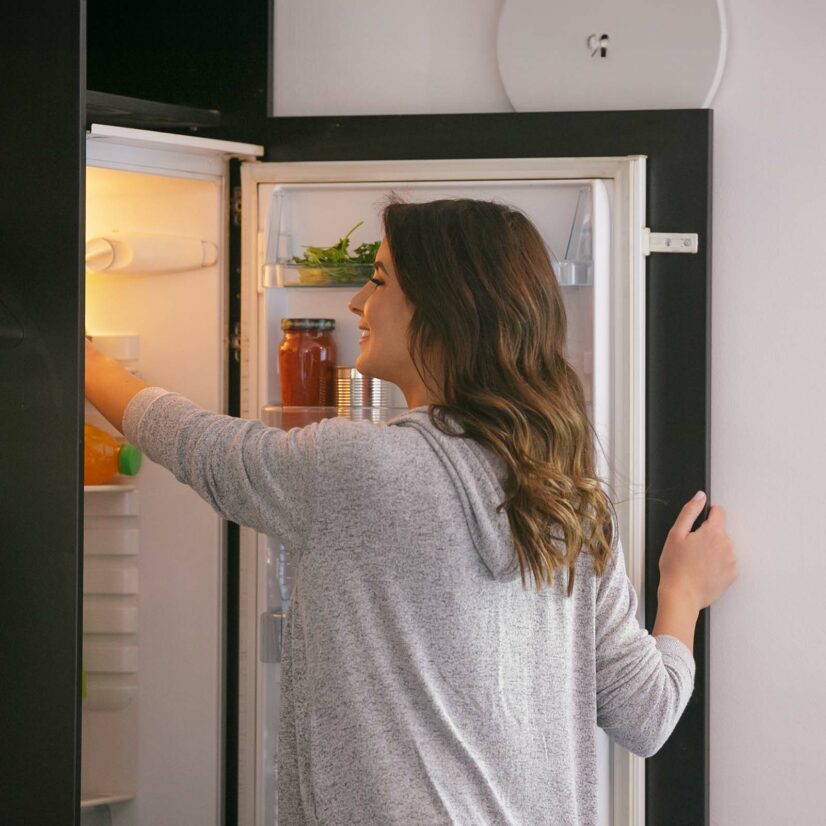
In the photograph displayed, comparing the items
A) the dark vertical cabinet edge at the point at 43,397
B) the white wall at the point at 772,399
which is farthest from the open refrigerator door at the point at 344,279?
the dark vertical cabinet edge at the point at 43,397

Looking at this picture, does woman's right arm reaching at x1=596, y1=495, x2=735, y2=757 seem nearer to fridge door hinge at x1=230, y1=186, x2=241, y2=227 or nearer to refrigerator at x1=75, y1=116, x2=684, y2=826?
refrigerator at x1=75, y1=116, x2=684, y2=826

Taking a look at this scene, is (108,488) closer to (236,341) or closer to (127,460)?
(127,460)

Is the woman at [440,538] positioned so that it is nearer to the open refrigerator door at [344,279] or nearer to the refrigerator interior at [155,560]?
the open refrigerator door at [344,279]

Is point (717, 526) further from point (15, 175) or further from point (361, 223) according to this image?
point (15, 175)

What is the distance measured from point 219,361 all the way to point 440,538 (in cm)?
88

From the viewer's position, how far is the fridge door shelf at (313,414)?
1712 millimetres

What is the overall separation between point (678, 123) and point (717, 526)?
0.66 meters

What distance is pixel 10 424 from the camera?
1189 mm

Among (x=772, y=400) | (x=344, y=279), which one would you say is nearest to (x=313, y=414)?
(x=344, y=279)

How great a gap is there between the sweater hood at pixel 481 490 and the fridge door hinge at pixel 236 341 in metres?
0.80

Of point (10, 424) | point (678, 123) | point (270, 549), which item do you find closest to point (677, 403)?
point (678, 123)

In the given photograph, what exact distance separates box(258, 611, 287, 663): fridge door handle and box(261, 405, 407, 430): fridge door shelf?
32 centimetres

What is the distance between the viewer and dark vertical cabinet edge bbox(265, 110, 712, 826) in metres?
1.74

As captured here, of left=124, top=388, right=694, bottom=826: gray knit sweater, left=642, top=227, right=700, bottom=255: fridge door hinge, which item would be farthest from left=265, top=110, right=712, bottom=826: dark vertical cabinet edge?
left=124, top=388, right=694, bottom=826: gray knit sweater
